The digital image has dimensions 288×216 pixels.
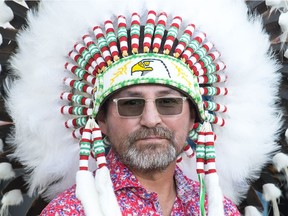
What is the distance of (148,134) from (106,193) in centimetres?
32

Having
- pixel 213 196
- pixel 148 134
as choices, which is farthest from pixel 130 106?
pixel 213 196

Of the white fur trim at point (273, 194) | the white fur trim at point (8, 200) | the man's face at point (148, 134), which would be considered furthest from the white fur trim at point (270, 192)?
the white fur trim at point (8, 200)

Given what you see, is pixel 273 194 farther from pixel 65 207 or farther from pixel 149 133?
pixel 65 207

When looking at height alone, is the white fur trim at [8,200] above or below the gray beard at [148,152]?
below

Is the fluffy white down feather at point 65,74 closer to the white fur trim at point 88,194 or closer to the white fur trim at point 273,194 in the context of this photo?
the white fur trim at point 273,194

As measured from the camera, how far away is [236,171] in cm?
340

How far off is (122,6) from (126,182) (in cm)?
84

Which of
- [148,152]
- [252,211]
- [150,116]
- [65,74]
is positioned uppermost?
[65,74]

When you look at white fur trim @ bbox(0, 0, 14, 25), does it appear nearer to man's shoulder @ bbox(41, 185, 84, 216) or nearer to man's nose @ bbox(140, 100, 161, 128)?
man's nose @ bbox(140, 100, 161, 128)

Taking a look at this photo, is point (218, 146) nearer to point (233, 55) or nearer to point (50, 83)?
point (233, 55)

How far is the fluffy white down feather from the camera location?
3.12 meters

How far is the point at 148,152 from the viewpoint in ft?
9.21

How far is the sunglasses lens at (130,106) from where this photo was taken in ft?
9.29

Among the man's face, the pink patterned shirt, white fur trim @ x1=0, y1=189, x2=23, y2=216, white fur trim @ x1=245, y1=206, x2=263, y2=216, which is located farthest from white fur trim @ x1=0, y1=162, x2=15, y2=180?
white fur trim @ x1=245, y1=206, x2=263, y2=216
